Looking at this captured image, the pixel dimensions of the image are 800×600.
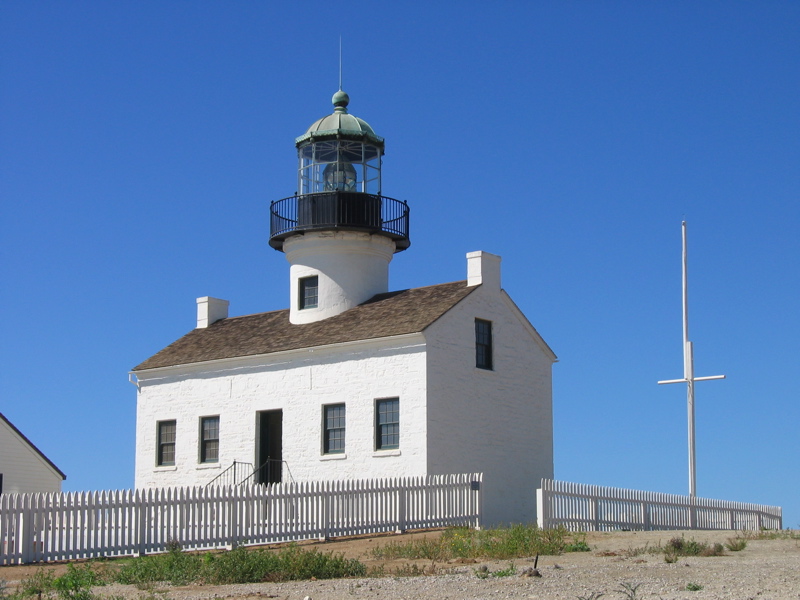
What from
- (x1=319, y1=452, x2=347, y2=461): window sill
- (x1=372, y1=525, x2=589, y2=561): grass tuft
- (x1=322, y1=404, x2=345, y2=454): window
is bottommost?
(x1=372, y1=525, x2=589, y2=561): grass tuft

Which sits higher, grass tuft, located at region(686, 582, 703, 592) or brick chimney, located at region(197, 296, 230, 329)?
brick chimney, located at region(197, 296, 230, 329)

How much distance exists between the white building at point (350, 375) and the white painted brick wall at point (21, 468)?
5622 millimetres

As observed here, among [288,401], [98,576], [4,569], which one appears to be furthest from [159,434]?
[98,576]

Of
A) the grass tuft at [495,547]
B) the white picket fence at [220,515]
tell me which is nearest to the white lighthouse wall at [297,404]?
the white picket fence at [220,515]

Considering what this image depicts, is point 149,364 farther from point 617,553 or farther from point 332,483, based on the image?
point 617,553

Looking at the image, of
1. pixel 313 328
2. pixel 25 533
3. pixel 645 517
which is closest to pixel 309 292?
pixel 313 328

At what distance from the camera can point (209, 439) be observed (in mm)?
28594

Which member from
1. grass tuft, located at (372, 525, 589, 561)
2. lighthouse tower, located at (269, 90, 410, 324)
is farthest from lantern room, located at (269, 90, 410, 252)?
grass tuft, located at (372, 525, 589, 561)

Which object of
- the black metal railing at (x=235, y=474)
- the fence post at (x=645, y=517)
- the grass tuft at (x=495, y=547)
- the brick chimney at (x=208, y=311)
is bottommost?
the fence post at (x=645, y=517)

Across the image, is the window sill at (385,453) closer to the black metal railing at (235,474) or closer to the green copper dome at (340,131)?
the black metal railing at (235,474)

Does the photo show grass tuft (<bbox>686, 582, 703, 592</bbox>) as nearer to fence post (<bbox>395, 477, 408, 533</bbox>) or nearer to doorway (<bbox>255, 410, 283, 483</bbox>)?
fence post (<bbox>395, 477, 408, 533</bbox>)

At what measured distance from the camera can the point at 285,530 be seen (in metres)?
20.6

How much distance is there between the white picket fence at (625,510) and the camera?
22484 millimetres

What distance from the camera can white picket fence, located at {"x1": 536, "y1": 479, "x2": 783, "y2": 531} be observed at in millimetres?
22484
